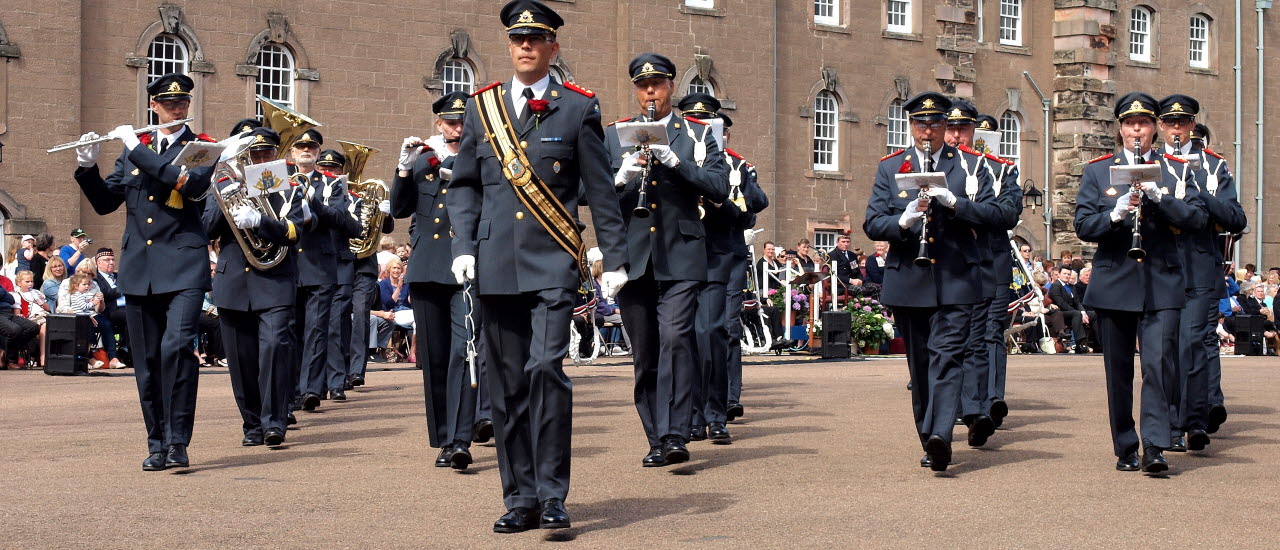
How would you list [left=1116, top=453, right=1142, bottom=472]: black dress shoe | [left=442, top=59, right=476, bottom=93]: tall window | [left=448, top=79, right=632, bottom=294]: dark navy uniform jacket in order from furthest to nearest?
[left=442, top=59, right=476, bottom=93]: tall window → [left=1116, top=453, right=1142, bottom=472]: black dress shoe → [left=448, top=79, right=632, bottom=294]: dark navy uniform jacket

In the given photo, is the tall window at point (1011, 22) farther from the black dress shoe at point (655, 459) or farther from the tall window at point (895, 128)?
the black dress shoe at point (655, 459)

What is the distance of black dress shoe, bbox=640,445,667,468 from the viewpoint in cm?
1023

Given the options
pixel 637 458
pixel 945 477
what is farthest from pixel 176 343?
pixel 945 477

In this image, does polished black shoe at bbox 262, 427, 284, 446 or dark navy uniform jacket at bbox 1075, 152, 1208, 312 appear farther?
polished black shoe at bbox 262, 427, 284, 446

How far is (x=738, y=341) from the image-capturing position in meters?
13.4

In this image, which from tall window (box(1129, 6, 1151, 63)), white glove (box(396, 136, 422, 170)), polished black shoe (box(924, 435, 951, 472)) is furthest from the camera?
tall window (box(1129, 6, 1151, 63))

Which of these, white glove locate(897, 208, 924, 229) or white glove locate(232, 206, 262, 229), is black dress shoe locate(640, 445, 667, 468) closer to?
white glove locate(897, 208, 924, 229)

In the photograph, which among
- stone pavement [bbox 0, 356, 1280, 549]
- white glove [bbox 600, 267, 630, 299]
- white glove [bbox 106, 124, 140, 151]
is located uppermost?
white glove [bbox 106, 124, 140, 151]

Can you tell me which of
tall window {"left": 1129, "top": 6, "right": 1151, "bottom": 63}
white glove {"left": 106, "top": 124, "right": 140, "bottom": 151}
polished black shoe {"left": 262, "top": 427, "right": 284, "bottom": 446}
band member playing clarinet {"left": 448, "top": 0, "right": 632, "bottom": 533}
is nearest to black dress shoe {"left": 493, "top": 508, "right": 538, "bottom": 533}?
band member playing clarinet {"left": 448, "top": 0, "right": 632, "bottom": 533}

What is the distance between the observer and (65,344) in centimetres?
2009

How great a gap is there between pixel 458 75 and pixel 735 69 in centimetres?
607

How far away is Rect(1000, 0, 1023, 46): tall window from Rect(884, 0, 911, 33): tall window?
3155 mm

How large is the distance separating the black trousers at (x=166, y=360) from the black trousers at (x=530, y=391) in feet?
9.49

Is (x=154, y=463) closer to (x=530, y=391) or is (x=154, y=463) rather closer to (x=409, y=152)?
(x=409, y=152)
